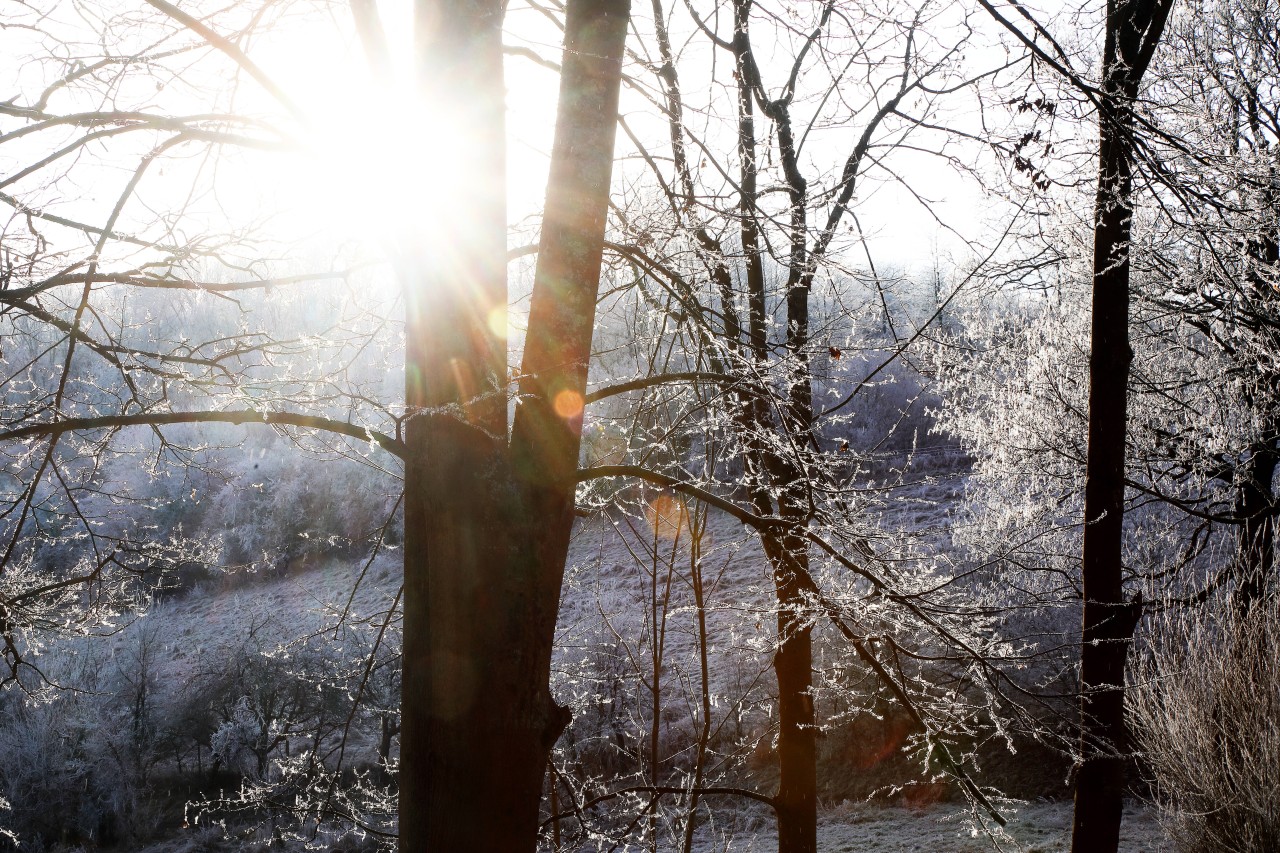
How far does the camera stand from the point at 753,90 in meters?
4.83

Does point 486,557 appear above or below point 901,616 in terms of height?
above

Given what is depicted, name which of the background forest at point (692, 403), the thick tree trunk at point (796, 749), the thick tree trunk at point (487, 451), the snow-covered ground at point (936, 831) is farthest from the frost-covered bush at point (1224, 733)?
the thick tree trunk at point (487, 451)

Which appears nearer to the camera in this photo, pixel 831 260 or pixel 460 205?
pixel 460 205

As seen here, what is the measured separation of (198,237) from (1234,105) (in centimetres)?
812

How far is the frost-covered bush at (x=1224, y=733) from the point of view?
5.27 m

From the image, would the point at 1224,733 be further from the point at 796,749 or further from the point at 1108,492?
the point at 796,749

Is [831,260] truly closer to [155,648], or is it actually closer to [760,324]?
[760,324]

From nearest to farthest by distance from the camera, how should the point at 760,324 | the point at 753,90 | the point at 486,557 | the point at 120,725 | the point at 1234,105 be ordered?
the point at 486,557 → the point at 760,324 → the point at 753,90 → the point at 1234,105 → the point at 120,725

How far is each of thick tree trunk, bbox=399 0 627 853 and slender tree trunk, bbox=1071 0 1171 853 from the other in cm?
327

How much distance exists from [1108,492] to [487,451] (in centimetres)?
387

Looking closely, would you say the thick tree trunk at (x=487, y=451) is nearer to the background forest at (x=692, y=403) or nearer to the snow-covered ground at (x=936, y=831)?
the background forest at (x=692, y=403)

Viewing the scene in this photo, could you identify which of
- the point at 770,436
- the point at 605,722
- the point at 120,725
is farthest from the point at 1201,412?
the point at 120,725

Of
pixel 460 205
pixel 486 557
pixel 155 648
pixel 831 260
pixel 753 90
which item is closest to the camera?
pixel 486 557

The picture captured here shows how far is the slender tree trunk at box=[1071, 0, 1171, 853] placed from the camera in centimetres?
415
